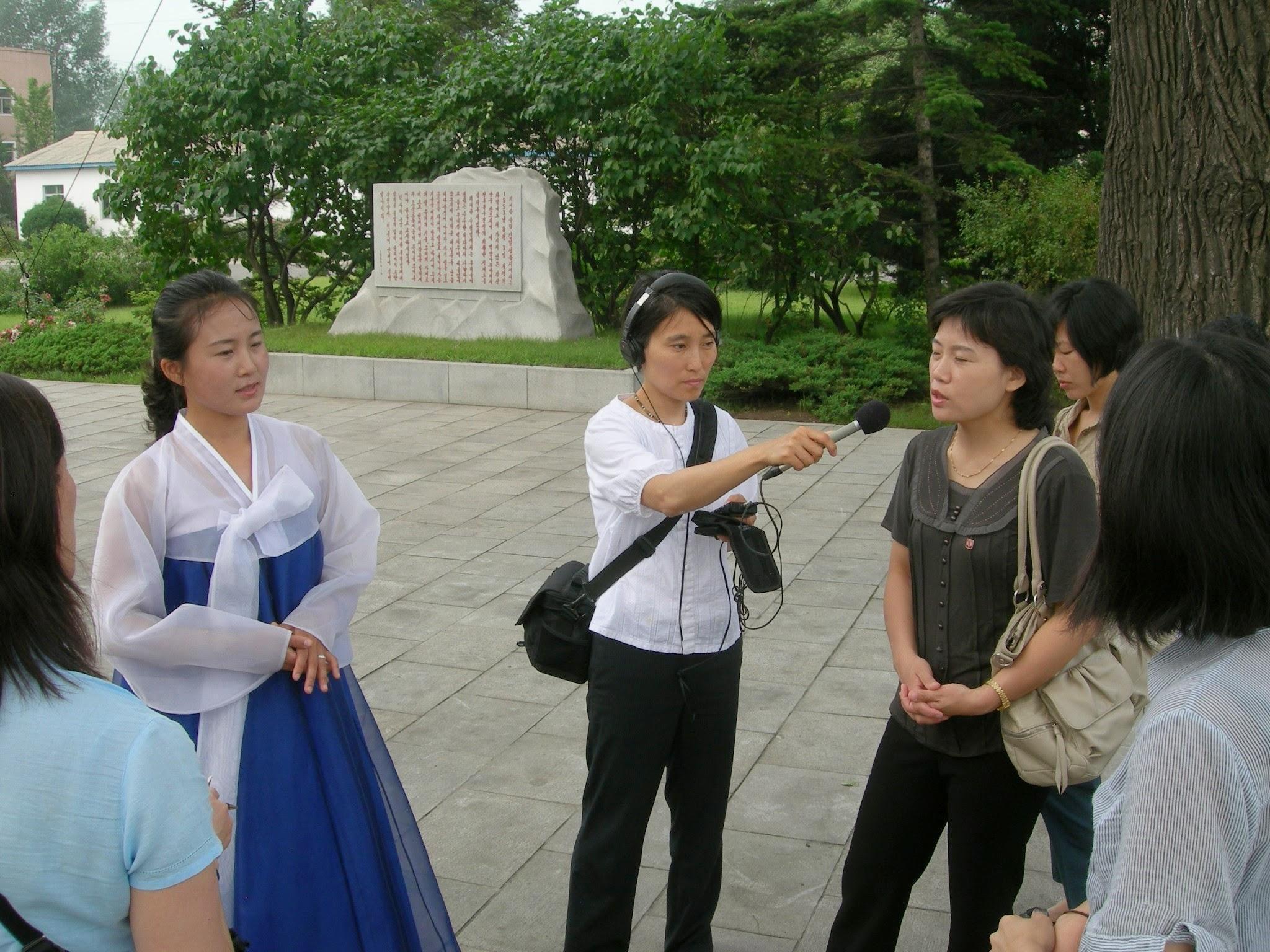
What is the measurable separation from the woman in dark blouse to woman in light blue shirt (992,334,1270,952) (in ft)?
2.95

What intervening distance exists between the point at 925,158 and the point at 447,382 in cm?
493

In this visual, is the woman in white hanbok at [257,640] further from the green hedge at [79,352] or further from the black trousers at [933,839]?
the green hedge at [79,352]

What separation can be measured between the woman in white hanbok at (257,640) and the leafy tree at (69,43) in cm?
7772

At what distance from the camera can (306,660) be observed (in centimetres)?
242

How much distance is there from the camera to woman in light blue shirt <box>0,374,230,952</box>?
124 cm

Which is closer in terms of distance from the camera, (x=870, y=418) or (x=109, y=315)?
(x=870, y=418)

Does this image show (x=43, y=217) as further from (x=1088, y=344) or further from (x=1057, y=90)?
(x=1088, y=344)

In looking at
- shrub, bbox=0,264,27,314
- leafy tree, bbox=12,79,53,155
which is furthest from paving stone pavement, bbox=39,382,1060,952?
leafy tree, bbox=12,79,53,155

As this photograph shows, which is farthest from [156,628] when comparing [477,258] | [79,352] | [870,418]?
[79,352]

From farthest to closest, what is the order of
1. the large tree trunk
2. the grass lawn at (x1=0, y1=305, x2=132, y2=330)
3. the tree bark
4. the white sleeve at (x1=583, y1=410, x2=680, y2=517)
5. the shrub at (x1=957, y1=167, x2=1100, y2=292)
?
the grass lawn at (x1=0, y1=305, x2=132, y2=330)
the tree bark
the shrub at (x1=957, y1=167, x2=1100, y2=292)
the large tree trunk
the white sleeve at (x1=583, y1=410, x2=680, y2=517)

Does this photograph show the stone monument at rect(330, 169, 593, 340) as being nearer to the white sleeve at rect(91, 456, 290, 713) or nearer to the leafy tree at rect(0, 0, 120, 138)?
the white sleeve at rect(91, 456, 290, 713)

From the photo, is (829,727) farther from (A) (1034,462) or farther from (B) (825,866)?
(A) (1034,462)

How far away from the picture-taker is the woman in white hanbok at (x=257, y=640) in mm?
2318

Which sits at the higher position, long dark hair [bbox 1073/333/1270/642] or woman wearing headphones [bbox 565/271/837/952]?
long dark hair [bbox 1073/333/1270/642]
